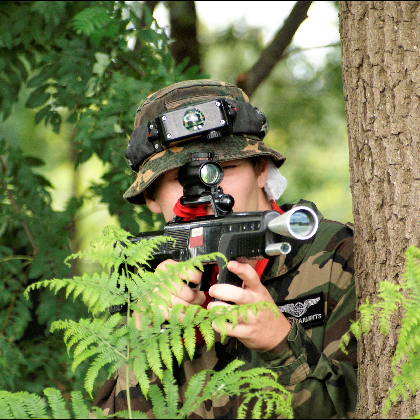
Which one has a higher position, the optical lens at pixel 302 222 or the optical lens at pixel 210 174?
the optical lens at pixel 210 174

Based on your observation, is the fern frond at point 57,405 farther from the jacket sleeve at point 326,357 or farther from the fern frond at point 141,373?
the jacket sleeve at point 326,357

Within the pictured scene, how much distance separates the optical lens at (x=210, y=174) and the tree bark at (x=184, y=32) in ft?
8.95

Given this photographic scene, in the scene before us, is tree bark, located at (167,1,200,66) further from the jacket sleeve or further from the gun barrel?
the gun barrel

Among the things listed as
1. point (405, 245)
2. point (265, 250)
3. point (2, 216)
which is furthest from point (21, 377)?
point (405, 245)

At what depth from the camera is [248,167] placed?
8.64 ft

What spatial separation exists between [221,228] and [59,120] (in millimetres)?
2363

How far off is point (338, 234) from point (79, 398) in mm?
1526

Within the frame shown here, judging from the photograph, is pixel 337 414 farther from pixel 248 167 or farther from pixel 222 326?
pixel 248 167

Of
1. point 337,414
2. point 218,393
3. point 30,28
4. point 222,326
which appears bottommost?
point 337,414

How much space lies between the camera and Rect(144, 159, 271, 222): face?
2469 millimetres

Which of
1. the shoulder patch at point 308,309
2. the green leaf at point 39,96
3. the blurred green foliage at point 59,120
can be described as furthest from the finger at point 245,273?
the green leaf at point 39,96

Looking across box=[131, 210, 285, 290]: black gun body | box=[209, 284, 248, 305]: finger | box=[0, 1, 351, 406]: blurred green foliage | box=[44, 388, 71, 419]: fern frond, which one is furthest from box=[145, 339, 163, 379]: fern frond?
box=[0, 1, 351, 406]: blurred green foliage

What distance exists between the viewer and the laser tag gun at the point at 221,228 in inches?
65.7

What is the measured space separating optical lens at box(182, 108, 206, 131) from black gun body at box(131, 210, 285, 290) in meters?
0.53
